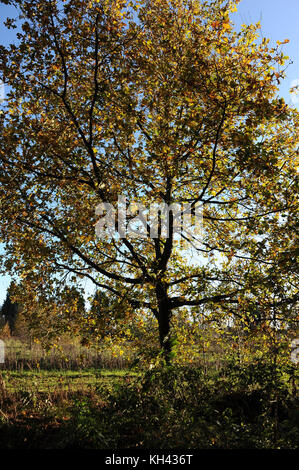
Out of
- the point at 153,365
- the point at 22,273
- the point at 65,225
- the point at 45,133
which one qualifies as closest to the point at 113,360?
the point at 22,273

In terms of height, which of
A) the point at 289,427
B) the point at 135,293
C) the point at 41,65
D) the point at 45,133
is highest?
the point at 41,65

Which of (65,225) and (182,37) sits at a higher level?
(182,37)

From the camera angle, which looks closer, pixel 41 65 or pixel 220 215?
pixel 41 65

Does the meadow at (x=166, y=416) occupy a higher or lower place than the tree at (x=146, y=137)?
lower

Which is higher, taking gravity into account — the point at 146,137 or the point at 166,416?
the point at 146,137

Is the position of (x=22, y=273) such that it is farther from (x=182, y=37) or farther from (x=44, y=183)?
(x=182, y=37)

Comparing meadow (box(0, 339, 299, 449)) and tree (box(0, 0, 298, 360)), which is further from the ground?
tree (box(0, 0, 298, 360))

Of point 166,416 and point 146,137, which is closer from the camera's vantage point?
point 166,416

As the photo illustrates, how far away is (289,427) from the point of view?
13.9ft
